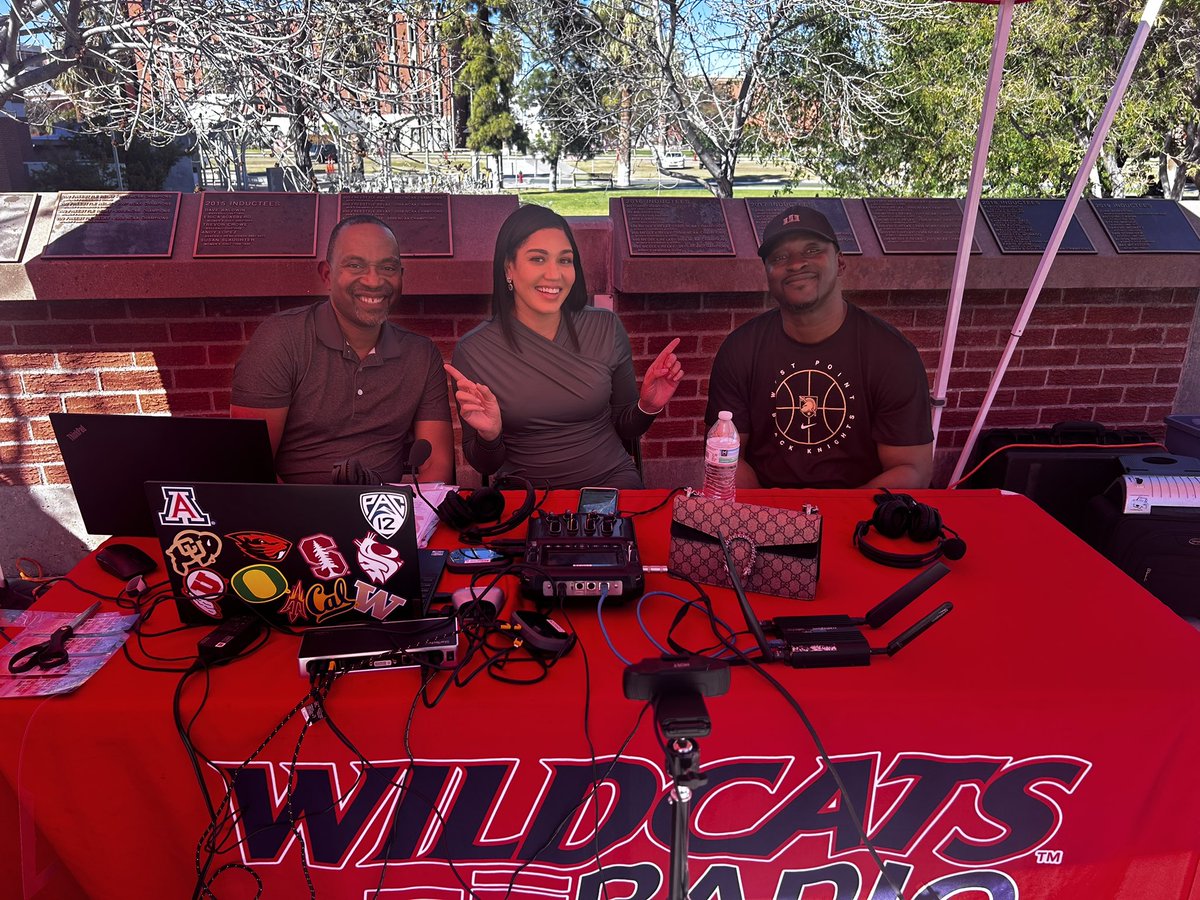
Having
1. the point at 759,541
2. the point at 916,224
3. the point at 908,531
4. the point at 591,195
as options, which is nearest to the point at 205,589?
the point at 759,541

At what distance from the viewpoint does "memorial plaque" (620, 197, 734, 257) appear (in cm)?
299

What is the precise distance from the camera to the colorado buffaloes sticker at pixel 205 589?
1317 millimetres

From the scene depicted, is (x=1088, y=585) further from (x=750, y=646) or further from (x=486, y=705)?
(x=486, y=705)

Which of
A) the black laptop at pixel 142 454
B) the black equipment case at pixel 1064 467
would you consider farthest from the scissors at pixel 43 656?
the black equipment case at pixel 1064 467

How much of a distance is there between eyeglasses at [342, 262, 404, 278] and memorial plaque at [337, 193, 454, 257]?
53 centimetres

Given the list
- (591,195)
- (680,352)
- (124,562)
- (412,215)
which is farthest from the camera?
(591,195)

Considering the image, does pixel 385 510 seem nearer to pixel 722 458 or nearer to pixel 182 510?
pixel 182 510

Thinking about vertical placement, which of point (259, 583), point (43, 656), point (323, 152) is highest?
point (323, 152)

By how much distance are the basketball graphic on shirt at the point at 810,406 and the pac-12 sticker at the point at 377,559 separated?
1.50 m

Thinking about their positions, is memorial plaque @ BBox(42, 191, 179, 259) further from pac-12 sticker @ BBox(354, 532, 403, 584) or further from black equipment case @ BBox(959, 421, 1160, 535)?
black equipment case @ BBox(959, 421, 1160, 535)

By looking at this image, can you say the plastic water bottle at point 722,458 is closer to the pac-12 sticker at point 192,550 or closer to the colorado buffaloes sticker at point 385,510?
the colorado buffaloes sticker at point 385,510

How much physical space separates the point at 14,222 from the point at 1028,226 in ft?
13.1

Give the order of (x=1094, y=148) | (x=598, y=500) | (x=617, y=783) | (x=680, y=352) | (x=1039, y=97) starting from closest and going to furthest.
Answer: (x=617, y=783) → (x=598, y=500) → (x=1094, y=148) → (x=680, y=352) → (x=1039, y=97)

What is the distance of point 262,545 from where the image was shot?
1278 mm
